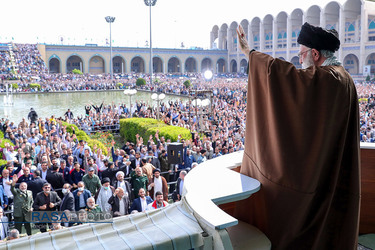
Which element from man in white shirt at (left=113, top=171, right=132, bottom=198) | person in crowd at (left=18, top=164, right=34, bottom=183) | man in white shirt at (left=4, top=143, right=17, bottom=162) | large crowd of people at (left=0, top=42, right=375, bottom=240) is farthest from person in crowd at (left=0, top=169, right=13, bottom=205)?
man in white shirt at (left=4, top=143, right=17, bottom=162)

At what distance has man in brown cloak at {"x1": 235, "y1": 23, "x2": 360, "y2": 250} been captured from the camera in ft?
5.01

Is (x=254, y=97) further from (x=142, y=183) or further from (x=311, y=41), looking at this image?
(x=142, y=183)

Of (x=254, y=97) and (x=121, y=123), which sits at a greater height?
(x=254, y=97)

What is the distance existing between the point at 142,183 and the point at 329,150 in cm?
481

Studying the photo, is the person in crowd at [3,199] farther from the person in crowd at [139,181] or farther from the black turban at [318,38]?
the black turban at [318,38]

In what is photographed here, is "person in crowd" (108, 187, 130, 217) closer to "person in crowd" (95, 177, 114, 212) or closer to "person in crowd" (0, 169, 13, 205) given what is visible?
"person in crowd" (95, 177, 114, 212)

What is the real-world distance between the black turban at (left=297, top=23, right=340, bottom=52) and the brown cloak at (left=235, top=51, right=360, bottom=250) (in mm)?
164

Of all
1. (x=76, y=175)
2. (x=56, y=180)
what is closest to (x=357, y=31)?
(x=76, y=175)

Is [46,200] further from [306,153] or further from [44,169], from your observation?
[306,153]

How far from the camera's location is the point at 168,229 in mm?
1377

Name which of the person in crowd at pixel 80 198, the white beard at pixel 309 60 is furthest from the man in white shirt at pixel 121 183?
the white beard at pixel 309 60

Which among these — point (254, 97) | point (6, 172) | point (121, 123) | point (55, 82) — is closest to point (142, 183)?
point (6, 172)

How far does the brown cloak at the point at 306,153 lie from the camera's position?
1.53 m

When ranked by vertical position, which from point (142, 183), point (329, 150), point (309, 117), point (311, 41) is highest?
point (311, 41)
